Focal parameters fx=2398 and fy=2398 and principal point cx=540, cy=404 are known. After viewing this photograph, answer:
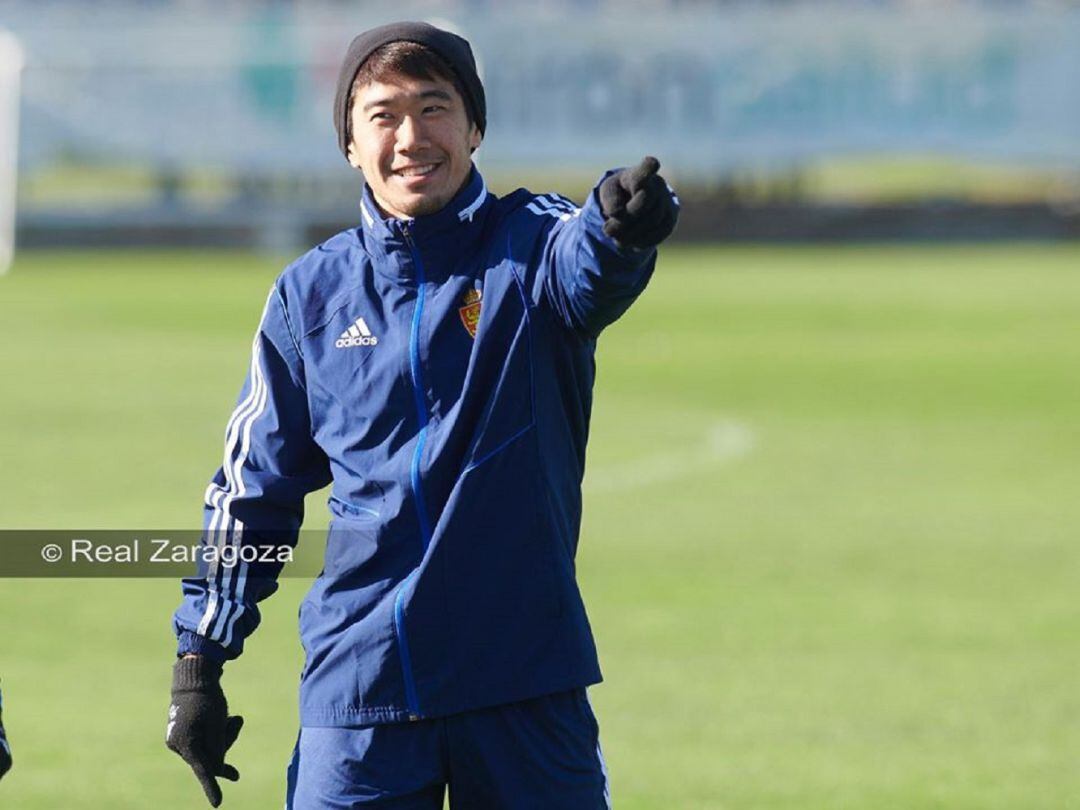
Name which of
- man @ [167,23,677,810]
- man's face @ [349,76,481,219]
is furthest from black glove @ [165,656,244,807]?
man's face @ [349,76,481,219]

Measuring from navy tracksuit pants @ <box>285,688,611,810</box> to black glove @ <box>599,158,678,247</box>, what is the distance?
2.91ft

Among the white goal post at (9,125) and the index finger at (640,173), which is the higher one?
the white goal post at (9,125)

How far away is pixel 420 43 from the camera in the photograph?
4.31 metres

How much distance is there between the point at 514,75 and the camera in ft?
142

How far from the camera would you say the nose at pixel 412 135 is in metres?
4.30

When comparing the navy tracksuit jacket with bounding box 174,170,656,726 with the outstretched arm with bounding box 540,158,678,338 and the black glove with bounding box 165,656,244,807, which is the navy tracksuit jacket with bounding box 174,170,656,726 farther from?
the black glove with bounding box 165,656,244,807

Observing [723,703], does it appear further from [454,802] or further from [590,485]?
[590,485]

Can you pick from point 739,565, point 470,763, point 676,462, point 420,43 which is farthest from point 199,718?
point 676,462

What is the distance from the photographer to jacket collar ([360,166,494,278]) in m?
4.28

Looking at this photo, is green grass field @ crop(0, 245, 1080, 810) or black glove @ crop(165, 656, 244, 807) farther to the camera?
green grass field @ crop(0, 245, 1080, 810)

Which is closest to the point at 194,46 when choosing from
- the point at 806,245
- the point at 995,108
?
the point at 806,245

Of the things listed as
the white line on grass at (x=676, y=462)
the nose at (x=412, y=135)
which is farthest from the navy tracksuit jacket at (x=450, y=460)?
the white line on grass at (x=676, y=462)

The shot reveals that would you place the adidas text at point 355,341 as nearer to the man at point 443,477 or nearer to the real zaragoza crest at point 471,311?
the man at point 443,477

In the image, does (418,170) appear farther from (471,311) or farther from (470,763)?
(470,763)
